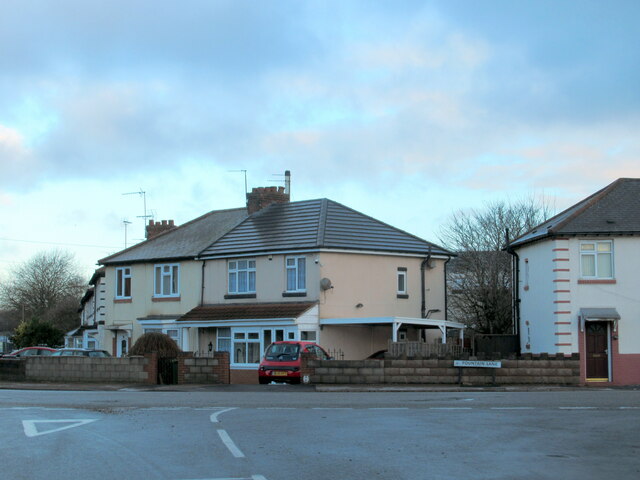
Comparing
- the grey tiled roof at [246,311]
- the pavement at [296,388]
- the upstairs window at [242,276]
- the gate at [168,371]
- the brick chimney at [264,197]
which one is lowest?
the pavement at [296,388]

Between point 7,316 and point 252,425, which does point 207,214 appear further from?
point 7,316

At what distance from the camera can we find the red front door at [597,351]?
30766 millimetres

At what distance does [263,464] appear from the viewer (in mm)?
10094

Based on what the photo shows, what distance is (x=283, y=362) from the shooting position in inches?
1118

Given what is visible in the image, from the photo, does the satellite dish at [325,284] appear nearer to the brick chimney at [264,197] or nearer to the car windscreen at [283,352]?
the car windscreen at [283,352]

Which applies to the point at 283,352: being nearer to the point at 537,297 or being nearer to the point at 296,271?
the point at 296,271

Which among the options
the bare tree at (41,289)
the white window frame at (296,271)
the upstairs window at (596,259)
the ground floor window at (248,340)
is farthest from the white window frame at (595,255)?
the bare tree at (41,289)

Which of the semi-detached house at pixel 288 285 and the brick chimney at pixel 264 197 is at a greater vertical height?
the brick chimney at pixel 264 197

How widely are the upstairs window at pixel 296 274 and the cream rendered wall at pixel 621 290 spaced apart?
11267mm

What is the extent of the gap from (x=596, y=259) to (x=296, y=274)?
1248 centimetres

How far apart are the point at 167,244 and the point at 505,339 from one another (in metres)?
17.8

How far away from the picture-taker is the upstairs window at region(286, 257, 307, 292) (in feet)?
120

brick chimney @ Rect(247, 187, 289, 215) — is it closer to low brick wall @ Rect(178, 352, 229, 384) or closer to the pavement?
Result: low brick wall @ Rect(178, 352, 229, 384)

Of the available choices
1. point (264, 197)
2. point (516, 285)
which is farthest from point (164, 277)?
point (516, 285)
